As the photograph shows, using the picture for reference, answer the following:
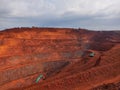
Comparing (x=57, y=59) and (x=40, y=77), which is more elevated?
(x=57, y=59)

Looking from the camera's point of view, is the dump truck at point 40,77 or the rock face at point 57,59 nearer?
the rock face at point 57,59

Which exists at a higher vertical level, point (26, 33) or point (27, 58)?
point (26, 33)

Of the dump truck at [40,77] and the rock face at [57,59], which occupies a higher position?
the rock face at [57,59]

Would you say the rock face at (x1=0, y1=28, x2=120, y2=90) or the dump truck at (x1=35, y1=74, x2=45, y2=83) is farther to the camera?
the dump truck at (x1=35, y1=74, x2=45, y2=83)

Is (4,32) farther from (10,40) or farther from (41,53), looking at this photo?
(41,53)

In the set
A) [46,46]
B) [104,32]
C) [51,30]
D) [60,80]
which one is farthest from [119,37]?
[60,80]

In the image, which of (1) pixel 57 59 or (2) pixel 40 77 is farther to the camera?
(1) pixel 57 59

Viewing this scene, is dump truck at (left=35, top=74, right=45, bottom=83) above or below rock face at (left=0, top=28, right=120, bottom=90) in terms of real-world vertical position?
below

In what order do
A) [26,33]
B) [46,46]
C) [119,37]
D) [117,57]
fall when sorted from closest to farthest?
[117,57] < [46,46] < [26,33] < [119,37]
